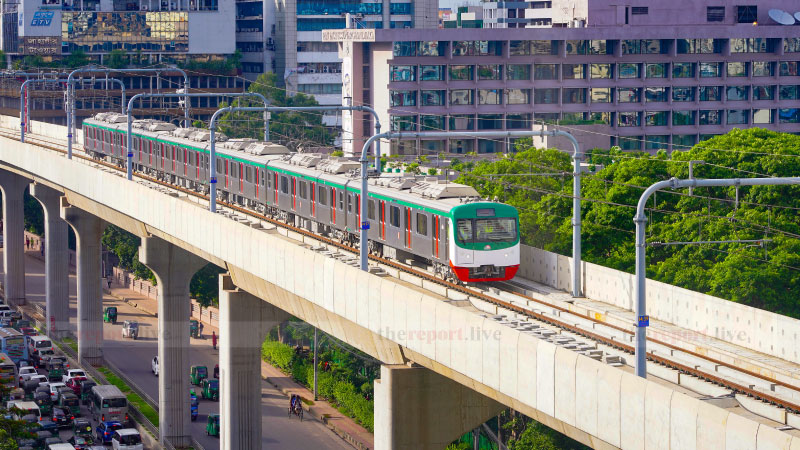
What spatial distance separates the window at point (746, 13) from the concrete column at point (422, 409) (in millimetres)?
86951

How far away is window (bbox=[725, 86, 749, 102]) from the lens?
4424 inches

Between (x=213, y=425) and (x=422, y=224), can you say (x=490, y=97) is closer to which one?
(x=213, y=425)

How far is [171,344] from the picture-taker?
65.9 meters

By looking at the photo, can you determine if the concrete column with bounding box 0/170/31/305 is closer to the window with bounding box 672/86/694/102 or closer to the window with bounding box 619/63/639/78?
the window with bounding box 619/63/639/78

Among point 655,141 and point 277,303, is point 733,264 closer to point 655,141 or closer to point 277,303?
point 277,303

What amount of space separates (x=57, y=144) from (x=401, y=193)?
2381 inches

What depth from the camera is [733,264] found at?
53031mm

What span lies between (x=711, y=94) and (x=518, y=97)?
17.6m

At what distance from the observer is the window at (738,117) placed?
11300 centimetres

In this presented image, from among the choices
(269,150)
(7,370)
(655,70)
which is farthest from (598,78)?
(7,370)

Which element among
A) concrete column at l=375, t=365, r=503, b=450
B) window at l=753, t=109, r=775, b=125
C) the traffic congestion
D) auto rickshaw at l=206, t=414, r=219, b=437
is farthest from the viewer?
window at l=753, t=109, r=775, b=125

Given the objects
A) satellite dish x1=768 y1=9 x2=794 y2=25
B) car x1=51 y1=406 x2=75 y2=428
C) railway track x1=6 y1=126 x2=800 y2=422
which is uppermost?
satellite dish x1=768 y1=9 x2=794 y2=25

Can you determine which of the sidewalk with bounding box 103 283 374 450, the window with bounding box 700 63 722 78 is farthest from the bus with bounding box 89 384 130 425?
the window with bounding box 700 63 722 78

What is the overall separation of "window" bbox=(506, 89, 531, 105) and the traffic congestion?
44971mm
